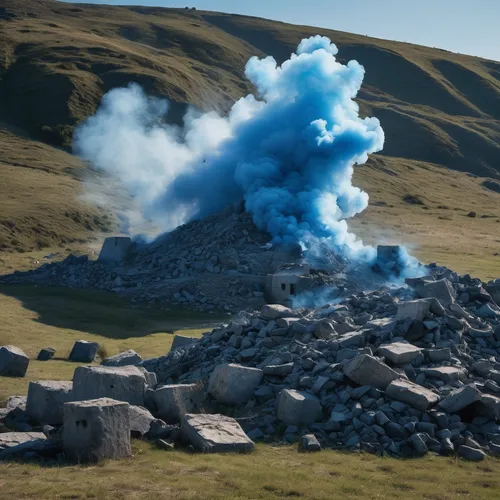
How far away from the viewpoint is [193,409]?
15.8m

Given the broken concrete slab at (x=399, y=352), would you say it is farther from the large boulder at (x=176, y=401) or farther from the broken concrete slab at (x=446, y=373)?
the large boulder at (x=176, y=401)

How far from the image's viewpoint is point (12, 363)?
2066 centimetres

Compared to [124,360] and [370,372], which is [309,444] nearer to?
[370,372]

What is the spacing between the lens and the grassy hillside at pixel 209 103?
57500mm

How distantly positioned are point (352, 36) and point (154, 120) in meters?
100.0

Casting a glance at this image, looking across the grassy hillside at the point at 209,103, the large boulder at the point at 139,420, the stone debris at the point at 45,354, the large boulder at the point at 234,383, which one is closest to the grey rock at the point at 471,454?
the large boulder at the point at 234,383

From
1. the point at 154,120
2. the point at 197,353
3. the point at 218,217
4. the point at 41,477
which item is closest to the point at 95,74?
the point at 154,120

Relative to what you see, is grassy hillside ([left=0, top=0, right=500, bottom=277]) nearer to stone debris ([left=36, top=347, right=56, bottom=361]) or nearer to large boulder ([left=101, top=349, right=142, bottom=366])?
stone debris ([left=36, top=347, right=56, bottom=361])

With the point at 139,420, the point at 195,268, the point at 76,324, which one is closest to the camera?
the point at 139,420

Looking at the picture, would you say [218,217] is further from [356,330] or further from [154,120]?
[154,120]

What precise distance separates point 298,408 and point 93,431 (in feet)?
13.2

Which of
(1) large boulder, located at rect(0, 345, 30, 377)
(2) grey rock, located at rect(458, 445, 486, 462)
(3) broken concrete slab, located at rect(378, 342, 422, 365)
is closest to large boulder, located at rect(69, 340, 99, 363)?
(1) large boulder, located at rect(0, 345, 30, 377)

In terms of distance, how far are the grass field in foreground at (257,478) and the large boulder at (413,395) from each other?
50.1 inches

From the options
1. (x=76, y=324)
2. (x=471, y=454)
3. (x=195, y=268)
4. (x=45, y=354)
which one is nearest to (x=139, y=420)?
(x=471, y=454)
